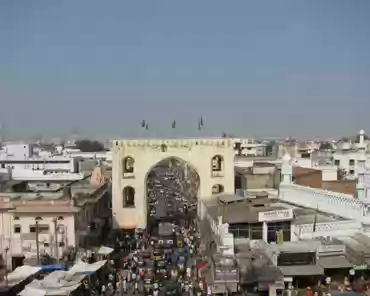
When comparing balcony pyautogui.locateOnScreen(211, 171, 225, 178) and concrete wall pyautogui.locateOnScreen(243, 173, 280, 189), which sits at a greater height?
balcony pyautogui.locateOnScreen(211, 171, 225, 178)

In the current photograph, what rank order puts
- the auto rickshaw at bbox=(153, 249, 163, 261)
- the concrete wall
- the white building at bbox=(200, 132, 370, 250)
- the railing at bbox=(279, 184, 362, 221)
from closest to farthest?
the white building at bbox=(200, 132, 370, 250) < the railing at bbox=(279, 184, 362, 221) < the auto rickshaw at bbox=(153, 249, 163, 261) < the concrete wall

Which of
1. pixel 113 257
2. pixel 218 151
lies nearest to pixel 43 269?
pixel 113 257

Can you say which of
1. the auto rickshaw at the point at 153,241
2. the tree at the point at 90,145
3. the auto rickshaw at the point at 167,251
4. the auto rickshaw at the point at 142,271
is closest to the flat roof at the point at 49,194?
the auto rickshaw at the point at 153,241

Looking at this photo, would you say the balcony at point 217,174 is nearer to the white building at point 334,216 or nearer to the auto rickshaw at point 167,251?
the auto rickshaw at point 167,251

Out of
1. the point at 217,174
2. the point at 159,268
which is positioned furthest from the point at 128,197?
the point at 159,268

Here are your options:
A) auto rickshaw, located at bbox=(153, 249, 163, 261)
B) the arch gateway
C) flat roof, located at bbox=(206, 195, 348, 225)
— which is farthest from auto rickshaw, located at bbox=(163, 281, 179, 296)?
the arch gateway

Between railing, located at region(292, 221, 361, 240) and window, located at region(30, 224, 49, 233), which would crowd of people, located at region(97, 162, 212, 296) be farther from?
railing, located at region(292, 221, 361, 240)

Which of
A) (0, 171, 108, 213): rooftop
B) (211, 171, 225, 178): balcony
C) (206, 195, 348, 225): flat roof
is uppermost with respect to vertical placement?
(211, 171, 225, 178): balcony

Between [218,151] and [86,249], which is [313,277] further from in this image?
[218,151]
